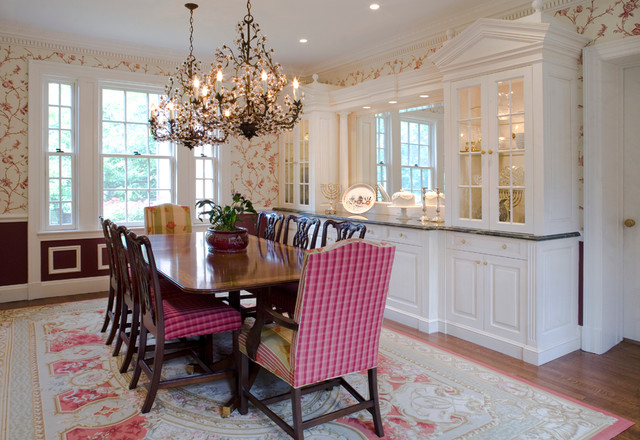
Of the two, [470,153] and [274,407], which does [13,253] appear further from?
[470,153]

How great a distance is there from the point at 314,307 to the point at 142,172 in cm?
418

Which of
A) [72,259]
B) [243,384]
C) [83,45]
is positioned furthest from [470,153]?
[72,259]

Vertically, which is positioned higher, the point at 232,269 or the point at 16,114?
the point at 16,114

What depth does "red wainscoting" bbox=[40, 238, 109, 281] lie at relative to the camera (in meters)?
5.12

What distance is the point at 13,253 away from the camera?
497 centimetres

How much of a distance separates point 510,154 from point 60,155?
456 centimetres

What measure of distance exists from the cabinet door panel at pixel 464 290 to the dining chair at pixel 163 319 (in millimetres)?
1934

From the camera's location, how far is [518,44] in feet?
10.9

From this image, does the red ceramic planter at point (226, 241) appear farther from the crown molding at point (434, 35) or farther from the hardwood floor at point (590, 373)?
the crown molding at point (434, 35)

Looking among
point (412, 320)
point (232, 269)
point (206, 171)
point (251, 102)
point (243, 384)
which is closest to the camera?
point (243, 384)

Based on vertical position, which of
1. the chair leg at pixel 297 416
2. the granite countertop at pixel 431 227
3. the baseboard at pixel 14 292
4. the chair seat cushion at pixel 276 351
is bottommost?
the chair leg at pixel 297 416

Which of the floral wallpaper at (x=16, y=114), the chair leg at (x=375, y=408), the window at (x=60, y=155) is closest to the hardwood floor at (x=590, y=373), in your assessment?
the chair leg at (x=375, y=408)

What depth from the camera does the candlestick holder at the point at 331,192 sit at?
5.67 metres

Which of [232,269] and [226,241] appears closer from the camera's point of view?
[232,269]
